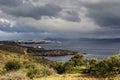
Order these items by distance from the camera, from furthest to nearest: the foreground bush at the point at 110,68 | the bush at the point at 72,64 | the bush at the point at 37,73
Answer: the bush at the point at 72,64 → the bush at the point at 37,73 → the foreground bush at the point at 110,68

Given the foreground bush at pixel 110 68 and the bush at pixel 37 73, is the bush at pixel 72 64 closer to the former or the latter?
the bush at pixel 37 73

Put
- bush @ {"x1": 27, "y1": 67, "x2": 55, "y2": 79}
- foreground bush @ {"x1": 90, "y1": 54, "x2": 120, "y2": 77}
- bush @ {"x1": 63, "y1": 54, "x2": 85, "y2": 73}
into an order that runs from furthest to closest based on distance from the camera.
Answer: bush @ {"x1": 63, "y1": 54, "x2": 85, "y2": 73} < bush @ {"x1": 27, "y1": 67, "x2": 55, "y2": 79} < foreground bush @ {"x1": 90, "y1": 54, "x2": 120, "y2": 77}

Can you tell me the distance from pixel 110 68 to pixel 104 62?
1107 millimetres

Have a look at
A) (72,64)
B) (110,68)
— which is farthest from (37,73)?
(72,64)

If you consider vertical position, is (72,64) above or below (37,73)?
below

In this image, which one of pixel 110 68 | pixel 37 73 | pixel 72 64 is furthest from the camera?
pixel 72 64

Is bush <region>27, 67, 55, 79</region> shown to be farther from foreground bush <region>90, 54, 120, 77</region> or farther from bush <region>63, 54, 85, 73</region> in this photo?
bush <region>63, 54, 85, 73</region>

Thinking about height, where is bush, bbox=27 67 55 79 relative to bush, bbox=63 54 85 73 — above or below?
above

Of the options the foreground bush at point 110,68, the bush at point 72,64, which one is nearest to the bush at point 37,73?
the foreground bush at point 110,68

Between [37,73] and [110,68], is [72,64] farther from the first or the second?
[110,68]

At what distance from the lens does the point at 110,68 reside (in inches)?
921

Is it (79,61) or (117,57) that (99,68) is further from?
(79,61)

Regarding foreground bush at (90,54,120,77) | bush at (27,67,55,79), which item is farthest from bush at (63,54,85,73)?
foreground bush at (90,54,120,77)

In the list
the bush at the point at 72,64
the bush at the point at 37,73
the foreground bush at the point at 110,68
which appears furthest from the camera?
the bush at the point at 72,64
